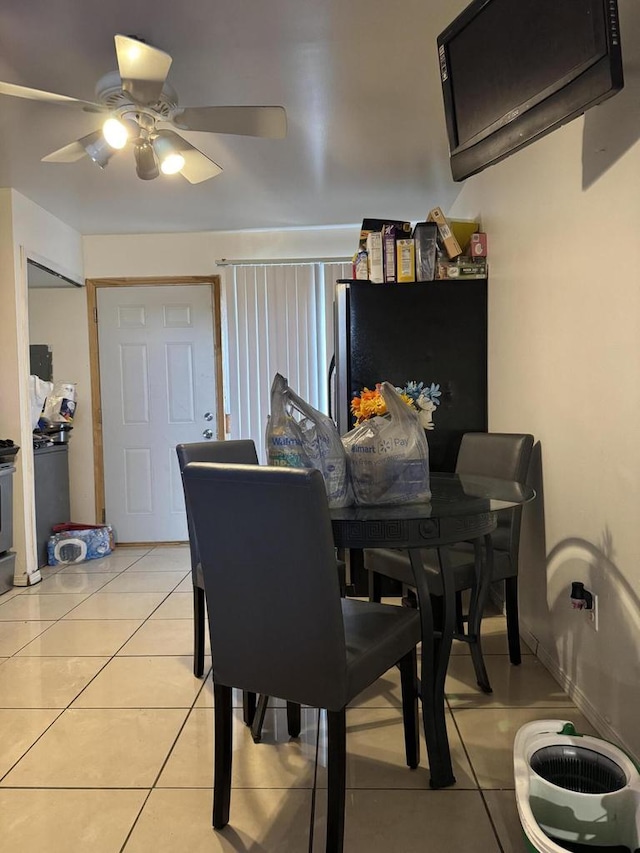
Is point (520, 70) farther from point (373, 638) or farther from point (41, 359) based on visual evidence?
point (41, 359)

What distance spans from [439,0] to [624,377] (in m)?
1.35

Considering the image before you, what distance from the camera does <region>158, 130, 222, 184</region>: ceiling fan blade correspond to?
2428 millimetres

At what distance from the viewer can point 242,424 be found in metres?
4.65

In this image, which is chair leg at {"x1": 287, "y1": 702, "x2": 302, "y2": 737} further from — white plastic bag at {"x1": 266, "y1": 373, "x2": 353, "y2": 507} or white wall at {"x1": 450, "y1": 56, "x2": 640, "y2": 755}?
white wall at {"x1": 450, "y1": 56, "x2": 640, "y2": 755}

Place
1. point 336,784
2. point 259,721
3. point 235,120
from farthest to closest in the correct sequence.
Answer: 1. point 235,120
2. point 259,721
3. point 336,784

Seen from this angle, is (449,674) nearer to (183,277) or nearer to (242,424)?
(242,424)

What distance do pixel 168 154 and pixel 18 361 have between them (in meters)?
1.82

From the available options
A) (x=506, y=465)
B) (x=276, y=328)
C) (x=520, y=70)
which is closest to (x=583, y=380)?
(x=506, y=465)

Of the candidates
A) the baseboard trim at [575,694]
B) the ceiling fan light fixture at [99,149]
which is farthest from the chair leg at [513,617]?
the ceiling fan light fixture at [99,149]

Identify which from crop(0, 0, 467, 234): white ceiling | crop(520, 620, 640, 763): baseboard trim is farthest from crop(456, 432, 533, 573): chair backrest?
crop(0, 0, 467, 234): white ceiling

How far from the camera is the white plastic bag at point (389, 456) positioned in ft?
5.40

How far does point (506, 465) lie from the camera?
97.5 inches

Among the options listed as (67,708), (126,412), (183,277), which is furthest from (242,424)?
(67,708)

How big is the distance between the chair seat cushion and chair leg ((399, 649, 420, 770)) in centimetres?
9
